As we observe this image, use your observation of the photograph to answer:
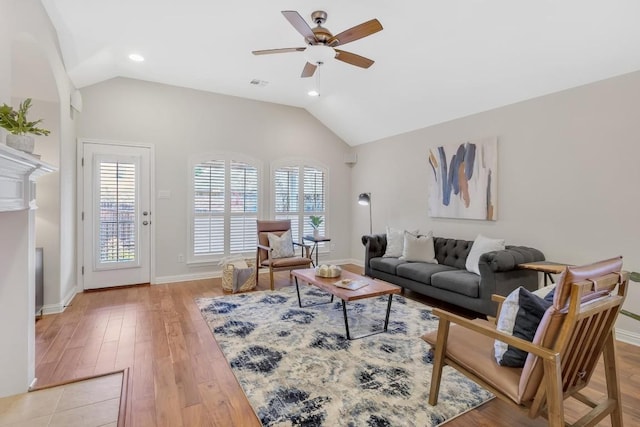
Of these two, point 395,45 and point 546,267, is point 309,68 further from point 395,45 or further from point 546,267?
point 546,267

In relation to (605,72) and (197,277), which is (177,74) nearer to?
(197,277)

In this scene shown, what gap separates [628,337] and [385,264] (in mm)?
2513

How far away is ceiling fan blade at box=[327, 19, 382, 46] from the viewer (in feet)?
7.90

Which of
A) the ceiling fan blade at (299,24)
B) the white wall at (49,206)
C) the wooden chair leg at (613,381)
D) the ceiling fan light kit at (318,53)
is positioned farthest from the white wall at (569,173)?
the white wall at (49,206)

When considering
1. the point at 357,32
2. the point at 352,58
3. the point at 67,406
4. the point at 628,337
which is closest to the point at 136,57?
the point at 352,58

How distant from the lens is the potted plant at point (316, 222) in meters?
5.74

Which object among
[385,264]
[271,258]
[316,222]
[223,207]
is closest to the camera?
[385,264]

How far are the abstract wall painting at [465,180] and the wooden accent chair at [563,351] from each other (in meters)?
2.61

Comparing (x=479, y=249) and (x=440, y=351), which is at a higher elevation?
(x=479, y=249)

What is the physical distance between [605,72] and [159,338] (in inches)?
194

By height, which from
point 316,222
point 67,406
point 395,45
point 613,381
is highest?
point 395,45

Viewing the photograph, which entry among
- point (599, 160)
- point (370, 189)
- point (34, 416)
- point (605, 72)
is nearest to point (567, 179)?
point (599, 160)

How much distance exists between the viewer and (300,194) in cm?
605

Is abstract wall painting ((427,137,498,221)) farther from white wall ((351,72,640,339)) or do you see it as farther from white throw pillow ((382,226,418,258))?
white throw pillow ((382,226,418,258))
